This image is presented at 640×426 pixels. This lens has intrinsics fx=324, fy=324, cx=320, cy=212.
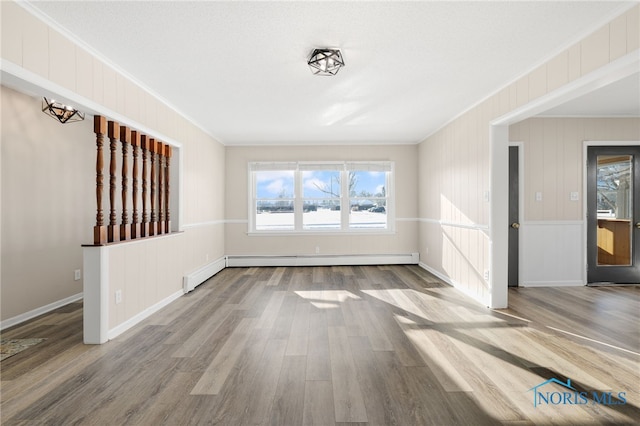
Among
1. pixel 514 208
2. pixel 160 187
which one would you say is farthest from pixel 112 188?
pixel 514 208

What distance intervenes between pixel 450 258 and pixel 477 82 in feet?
9.08

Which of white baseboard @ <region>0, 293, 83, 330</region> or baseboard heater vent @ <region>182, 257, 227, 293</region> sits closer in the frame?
white baseboard @ <region>0, 293, 83, 330</region>

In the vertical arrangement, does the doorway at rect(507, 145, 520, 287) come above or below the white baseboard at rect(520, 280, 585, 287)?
above

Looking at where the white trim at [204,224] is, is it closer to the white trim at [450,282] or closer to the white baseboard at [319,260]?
the white baseboard at [319,260]

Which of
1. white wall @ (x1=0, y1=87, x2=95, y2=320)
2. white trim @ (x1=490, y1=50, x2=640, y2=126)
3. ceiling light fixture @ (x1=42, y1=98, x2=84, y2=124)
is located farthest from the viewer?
ceiling light fixture @ (x1=42, y1=98, x2=84, y2=124)

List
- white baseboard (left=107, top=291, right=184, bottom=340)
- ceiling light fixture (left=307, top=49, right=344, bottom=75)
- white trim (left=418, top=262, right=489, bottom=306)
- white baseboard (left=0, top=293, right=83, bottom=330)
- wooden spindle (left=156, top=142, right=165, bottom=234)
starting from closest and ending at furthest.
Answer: ceiling light fixture (left=307, top=49, right=344, bottom=75) < white baseboard (left=107, top=291, right=184, bottom=340) < white baseboard (left=0, top=293, right=83, bottom=330) < wooden spindle (left=156, top=142, right=165, bottom=234) < white trim (left=418, top=262, right=489, bottom=306)

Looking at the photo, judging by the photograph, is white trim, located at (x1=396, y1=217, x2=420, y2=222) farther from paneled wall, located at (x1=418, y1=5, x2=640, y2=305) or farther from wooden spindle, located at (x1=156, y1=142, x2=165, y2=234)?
wooden spindle, located at (x1=156, y1=142, x2=165, y2=234)

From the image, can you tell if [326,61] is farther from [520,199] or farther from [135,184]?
[520,199]

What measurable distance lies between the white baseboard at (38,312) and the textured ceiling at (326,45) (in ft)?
9.48

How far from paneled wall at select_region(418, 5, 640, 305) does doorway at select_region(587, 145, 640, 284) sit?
60 centimetres

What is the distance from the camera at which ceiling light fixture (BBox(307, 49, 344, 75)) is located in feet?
9.30

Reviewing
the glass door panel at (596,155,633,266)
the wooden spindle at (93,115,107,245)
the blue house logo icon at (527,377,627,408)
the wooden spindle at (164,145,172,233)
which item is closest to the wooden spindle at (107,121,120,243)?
the wooden spindle at (93,115,107,245)

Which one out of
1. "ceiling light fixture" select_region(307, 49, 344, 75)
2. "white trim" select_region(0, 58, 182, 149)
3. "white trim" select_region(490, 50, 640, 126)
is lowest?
"white trim" select_region(0, 58, 182, 149)

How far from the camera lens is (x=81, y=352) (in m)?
2.80
